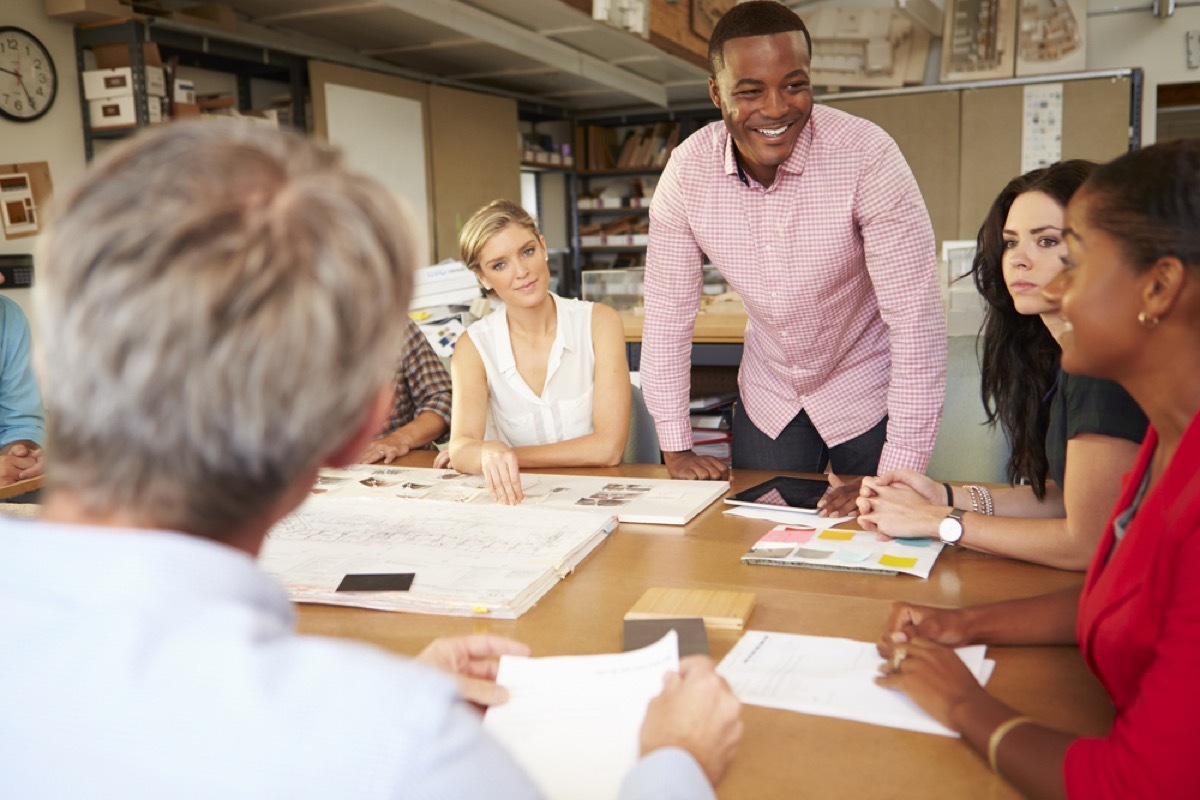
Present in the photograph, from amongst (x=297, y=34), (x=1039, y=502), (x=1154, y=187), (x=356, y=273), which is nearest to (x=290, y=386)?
(x=356, y=273)

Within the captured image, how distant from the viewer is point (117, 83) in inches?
156

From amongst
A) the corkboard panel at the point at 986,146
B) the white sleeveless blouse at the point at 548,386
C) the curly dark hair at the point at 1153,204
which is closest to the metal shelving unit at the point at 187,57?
the white sleeveless blouse at the point at 548,386

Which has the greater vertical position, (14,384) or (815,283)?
(815,283)

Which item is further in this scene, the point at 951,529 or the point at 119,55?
the point at 119,55

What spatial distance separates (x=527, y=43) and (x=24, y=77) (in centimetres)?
A: 274

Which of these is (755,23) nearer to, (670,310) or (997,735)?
(670,310)

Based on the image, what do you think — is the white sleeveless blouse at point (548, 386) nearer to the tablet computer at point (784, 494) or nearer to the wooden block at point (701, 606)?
the tablet computer at point (784, 494)

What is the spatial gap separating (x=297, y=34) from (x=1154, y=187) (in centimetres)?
519

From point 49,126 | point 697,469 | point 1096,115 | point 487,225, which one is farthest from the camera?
point 1096,115

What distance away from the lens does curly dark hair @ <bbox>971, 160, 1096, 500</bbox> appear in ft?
5.40

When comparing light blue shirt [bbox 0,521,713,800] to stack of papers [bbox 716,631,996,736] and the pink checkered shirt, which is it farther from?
the pink checkered shirt

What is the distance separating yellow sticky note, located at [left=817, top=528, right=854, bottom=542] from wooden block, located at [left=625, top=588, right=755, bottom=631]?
289 mm

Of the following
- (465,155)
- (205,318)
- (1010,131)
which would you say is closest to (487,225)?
(205,318)

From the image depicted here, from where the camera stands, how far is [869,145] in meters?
2.02
